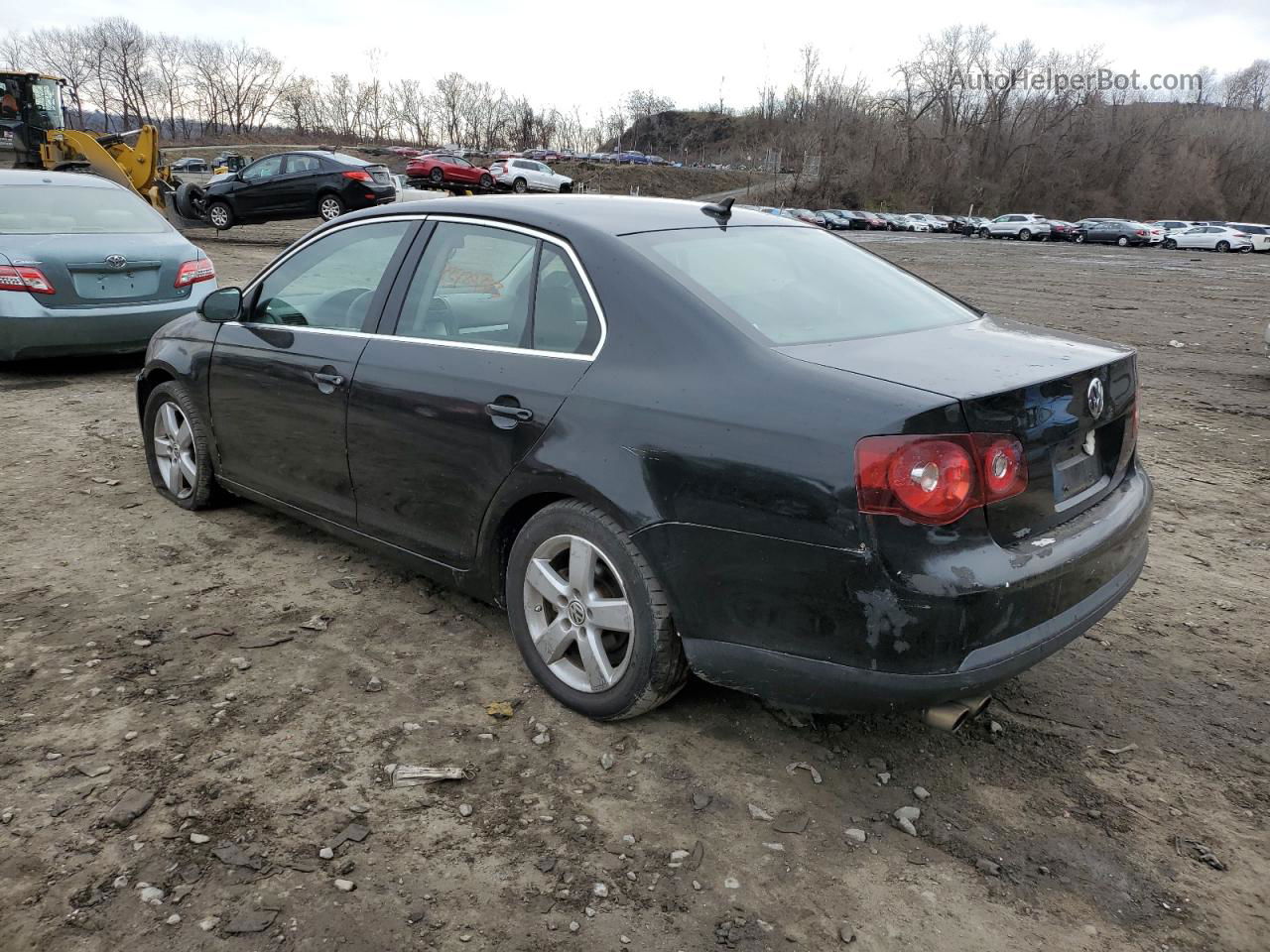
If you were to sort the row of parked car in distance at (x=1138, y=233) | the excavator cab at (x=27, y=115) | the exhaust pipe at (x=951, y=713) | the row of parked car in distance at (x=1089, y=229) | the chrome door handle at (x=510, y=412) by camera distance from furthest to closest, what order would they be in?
the row of parked car in distance at (x=1089, y=229), the row of parked car in distance at (x=1138, y=233), the excavator cab at (x=27, y=115), the chrome door handle at (x=510, y=412), the exhaust pipe at (x=951, y=713)

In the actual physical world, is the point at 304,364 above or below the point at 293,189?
below

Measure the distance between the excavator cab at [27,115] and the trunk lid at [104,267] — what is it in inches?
538

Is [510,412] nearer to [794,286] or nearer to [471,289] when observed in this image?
[471,289]

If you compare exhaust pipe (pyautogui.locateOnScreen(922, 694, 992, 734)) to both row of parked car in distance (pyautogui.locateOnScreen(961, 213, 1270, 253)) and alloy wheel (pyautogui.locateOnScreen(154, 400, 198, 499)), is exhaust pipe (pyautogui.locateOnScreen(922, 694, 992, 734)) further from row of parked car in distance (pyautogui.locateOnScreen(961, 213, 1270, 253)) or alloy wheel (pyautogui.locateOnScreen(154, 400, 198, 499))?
row of parked car in distance (pyautogui.locateOnScreen(961, 213, 1270, 253))

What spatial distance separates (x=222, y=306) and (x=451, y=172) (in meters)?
37.0

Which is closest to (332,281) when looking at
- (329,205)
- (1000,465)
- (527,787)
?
(527,787)

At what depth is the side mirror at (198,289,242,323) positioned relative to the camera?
4.32 metres

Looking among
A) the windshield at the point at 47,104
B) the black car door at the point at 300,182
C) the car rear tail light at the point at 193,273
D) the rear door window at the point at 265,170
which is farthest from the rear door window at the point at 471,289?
the windshield at the point at 47,104

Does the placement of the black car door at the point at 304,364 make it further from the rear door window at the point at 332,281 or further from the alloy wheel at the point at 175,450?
the alloy wheel at the point at 175,450

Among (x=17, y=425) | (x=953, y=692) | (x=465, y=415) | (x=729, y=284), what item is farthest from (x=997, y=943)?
(x=17, y=425)

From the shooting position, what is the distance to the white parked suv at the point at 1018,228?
54.5 metres

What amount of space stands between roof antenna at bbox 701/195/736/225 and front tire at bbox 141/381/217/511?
2.66 meters

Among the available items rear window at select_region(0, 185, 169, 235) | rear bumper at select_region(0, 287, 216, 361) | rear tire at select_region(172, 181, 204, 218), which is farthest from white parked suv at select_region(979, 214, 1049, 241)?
rear bumper at select_region(0, 287, 216, 361)

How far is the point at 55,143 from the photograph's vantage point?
62.1 feet
